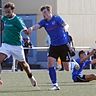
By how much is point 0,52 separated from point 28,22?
55.9ft

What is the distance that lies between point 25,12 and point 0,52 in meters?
16.9

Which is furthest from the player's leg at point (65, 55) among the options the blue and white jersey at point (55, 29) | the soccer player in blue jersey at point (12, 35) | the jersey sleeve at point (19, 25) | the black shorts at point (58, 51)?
the jersey sleeve at point (19, 25)

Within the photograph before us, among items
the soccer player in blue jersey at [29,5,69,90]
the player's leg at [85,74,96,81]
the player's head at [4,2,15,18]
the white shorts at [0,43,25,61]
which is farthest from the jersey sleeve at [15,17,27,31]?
the player's leg at [85,74,96,81]

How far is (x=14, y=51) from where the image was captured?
10.7m

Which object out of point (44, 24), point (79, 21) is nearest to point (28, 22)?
point (79, 21)

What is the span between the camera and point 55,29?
10.9 m

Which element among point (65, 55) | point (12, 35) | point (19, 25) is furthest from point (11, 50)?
point (65, 55)

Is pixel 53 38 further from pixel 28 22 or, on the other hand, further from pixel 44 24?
pixel 28 22

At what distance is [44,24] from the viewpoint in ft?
35.9

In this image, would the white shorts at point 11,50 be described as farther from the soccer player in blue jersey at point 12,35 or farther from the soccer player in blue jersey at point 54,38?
the soccer player in blue jersey at point 54,38

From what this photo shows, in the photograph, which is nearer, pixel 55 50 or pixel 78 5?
pixel 55 50

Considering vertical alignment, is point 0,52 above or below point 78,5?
below

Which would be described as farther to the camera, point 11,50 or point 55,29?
point 55,29

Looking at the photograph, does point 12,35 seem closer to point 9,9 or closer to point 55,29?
point 9,9
